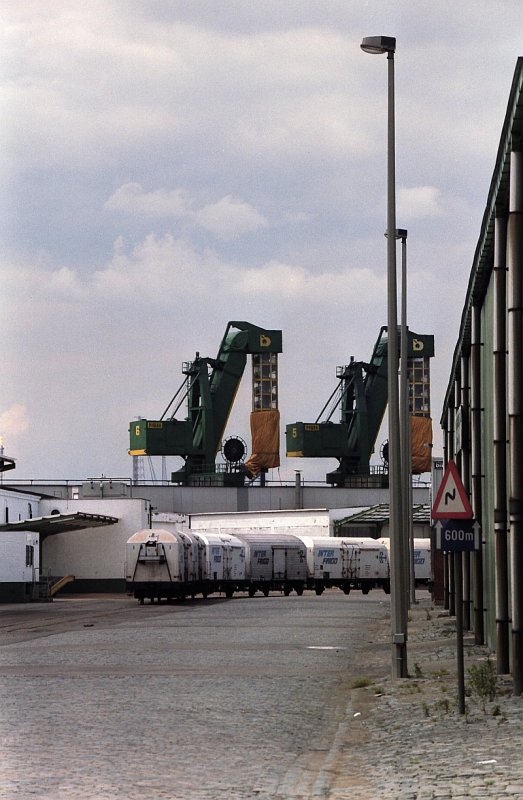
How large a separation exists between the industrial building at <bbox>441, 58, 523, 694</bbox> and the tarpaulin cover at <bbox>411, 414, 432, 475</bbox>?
297ft

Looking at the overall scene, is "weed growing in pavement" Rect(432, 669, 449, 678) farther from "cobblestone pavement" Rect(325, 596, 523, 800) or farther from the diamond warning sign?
the diamond warning sign

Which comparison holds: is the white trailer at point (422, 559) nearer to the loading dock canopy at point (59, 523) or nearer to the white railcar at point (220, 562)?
the white railcar at point (220, 562)

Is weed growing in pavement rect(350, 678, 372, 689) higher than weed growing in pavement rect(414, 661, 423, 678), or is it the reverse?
weed growing in pavement rect(414, 661, 423, 678)

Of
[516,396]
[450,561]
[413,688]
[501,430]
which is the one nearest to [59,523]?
[450,561]

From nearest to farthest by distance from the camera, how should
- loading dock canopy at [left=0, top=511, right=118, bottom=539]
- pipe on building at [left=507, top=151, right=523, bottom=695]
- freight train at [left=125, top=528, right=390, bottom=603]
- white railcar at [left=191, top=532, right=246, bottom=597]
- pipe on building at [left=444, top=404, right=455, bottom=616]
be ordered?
pipe on building at [left=507, top=151, right=523, bottom=695], pipe on building at [left=444, top=404, right=455, bottom=616], freight train at [left=125, top=528, right=390, bottom=603], white railcar at [left=191, top=532, right=246, bottom=597], loading dock canopy at [left=0, top=511, right=118, bottom=539]

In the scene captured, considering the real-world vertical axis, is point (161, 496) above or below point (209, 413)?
below

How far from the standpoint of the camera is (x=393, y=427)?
20.5m

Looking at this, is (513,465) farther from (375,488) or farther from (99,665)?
(375,488)

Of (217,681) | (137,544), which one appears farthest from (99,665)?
(137,544)

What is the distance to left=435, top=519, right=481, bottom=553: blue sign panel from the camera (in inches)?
590

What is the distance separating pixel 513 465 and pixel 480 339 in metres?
9.02

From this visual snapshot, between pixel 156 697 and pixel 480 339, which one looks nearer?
pixel 156 697

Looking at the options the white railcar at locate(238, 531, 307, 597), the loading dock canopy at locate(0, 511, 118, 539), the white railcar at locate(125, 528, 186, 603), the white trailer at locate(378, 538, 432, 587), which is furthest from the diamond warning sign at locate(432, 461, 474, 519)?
the white trailer at locate(378, 538, 432, 587)

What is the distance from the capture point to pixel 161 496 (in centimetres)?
10344
